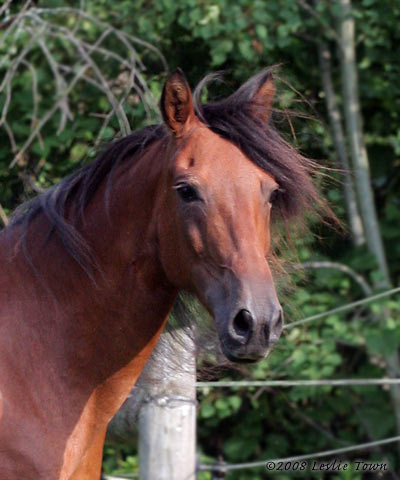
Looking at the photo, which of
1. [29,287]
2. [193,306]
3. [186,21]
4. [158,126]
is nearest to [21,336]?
[29,287]

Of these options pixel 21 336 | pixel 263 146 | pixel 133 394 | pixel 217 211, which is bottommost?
pixel 133 394

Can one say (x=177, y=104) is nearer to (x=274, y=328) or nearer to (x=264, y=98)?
(x=264, y=98)

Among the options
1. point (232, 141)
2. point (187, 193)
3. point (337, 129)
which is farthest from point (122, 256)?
point (337, 129)

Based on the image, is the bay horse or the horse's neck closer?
the bay horse

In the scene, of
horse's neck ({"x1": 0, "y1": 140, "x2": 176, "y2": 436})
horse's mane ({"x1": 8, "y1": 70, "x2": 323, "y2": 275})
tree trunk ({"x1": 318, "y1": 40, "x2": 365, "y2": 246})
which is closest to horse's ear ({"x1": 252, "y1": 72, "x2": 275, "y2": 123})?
horse's mane ({"x1": 8, "y1": 70, "x2": 323, "y2": 275})

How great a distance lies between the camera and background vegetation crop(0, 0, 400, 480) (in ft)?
15.4

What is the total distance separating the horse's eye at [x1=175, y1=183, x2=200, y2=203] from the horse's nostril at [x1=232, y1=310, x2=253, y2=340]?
33 centimetres

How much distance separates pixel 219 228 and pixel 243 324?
0.84ft

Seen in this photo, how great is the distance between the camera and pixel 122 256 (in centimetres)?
214

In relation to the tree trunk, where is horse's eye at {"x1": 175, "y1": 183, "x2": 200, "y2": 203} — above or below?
below

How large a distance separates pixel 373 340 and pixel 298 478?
1424 mm

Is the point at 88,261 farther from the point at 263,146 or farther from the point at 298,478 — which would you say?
the point at 298,478

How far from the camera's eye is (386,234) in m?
5.59

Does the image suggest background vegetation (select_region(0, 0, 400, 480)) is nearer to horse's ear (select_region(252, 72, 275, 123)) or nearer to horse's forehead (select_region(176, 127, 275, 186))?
horse's ear (select_region(252, 72, 275, 123))
